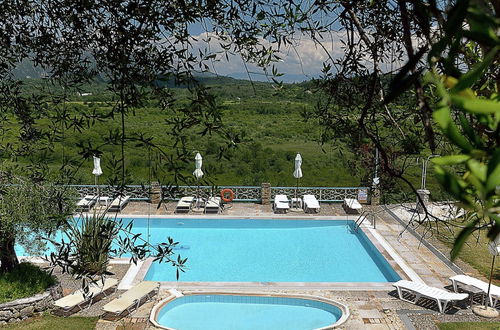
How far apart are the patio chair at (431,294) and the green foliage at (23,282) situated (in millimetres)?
6879

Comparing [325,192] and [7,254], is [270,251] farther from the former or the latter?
[7,254]

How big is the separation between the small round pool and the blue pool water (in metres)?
1.82

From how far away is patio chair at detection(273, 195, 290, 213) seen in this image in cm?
1625

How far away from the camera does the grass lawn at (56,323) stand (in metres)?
8.10

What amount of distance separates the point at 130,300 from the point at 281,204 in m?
8.55

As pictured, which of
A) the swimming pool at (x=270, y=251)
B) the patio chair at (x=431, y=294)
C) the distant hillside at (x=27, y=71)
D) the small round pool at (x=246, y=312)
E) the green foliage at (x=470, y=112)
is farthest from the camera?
the swimming pool at (x=270, y=251)

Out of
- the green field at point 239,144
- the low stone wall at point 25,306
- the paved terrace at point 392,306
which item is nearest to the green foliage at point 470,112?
the green field at point 239,144

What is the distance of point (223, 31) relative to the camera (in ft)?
10.6

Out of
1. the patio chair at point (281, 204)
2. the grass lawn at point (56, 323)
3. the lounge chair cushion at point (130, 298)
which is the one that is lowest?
the grass lawn at point (56, 323)

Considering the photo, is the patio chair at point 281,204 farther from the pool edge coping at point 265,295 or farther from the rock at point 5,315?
the rock at point 5,315

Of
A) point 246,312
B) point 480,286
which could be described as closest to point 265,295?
point 246,312

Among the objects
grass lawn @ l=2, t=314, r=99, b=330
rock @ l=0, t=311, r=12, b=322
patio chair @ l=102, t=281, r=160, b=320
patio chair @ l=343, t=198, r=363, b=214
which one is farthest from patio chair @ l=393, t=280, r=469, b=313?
rock @ l=0, t=311, r=12, b=322

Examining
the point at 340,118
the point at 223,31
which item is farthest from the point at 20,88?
the point at 340,118

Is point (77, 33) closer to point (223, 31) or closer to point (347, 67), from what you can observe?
point (223, 31)
